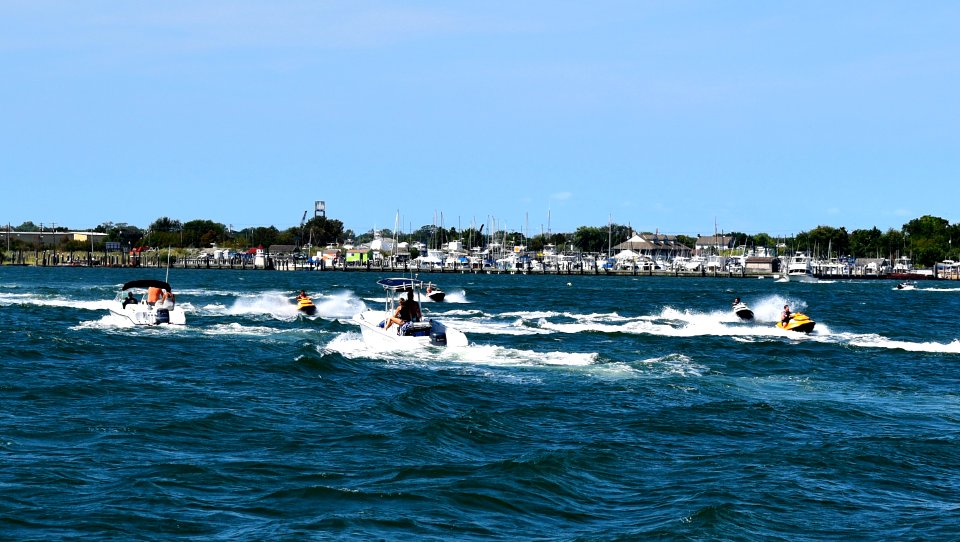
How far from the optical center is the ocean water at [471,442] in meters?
20.1

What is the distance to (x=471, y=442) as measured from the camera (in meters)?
27.3

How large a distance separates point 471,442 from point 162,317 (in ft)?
116

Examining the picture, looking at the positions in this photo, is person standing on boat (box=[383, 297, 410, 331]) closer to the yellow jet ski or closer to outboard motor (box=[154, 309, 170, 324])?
outboard motor (box=[154, 309, 170, 324])

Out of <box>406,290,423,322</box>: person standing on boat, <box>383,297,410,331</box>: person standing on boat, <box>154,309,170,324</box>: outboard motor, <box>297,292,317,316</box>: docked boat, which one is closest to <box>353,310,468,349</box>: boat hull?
<box>383,297,410,331</box>: person standing on boat

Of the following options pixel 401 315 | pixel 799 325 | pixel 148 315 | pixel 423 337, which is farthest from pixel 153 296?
pixel 799 325

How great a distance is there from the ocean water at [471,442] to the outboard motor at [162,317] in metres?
6.50

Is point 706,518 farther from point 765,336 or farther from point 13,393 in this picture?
point 765,336

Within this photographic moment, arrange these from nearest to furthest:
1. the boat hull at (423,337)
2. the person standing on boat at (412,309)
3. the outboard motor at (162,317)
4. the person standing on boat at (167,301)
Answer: the boat hull at (423,337)
the person standing on boat at (412,309)
the outboard motor at (162,317)
the person standing on boat at (167,301)

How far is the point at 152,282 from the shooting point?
60.1m

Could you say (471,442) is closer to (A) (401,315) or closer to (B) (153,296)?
(A) (401,315)

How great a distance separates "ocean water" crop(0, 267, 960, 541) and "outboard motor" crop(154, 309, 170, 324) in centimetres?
650

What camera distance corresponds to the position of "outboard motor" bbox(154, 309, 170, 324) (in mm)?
58434

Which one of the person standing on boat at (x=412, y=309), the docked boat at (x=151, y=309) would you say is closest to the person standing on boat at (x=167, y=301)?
the docked boat at (x=151, y=309)

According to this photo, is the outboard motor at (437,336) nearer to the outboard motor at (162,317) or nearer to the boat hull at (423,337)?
the boat hull at (423,337)
